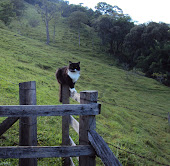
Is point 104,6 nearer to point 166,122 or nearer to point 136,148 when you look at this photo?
point 166,122

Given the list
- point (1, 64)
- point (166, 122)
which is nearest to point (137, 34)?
point (166, 122)

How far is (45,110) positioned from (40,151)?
0.61 meters

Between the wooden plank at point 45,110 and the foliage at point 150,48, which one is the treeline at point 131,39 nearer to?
the foliage at point 150,48

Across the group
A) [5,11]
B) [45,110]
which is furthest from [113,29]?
[45,110]

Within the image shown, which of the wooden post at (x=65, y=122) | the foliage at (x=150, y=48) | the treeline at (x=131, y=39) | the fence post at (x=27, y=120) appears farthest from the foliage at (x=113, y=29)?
Answer: the fence post at (x=27, y=120)

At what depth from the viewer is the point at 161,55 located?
35.4 meters

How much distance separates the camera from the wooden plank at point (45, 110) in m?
2.65

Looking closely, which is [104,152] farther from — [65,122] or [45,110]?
[65,122]

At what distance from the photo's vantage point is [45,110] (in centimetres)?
272

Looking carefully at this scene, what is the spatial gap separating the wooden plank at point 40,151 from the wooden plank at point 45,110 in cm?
51

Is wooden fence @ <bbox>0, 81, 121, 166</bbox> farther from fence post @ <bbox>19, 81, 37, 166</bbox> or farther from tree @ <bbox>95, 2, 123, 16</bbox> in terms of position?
tree @ <bbox>95, 2, 123, 16</bbox>

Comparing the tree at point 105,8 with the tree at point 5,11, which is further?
the tree at point 105,8

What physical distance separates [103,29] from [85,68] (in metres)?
24.3

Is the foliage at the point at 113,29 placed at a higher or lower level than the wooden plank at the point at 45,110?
higher
